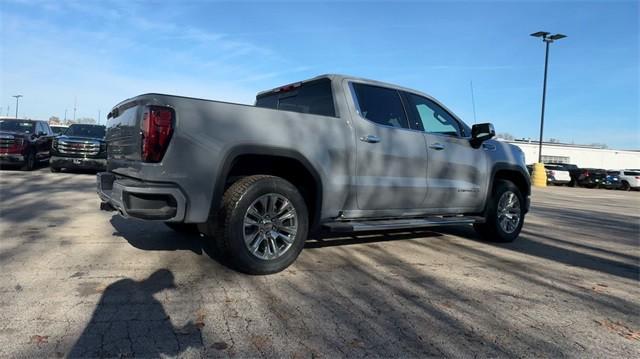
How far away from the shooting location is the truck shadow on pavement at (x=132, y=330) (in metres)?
2.79

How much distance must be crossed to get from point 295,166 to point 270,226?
2.13 feet

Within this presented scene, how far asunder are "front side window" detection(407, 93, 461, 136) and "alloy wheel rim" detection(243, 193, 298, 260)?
2.14m

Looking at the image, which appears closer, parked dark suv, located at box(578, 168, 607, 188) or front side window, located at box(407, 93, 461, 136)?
front side window, located at box(407, 93, 461, 136)

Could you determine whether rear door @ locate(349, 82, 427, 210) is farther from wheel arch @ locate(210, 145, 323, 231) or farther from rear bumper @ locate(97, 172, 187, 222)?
rear bumper @ locate(97, 172, 187, 222)

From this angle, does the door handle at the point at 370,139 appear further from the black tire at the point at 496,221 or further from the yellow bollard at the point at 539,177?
the yellow bollard at the point at 539,177

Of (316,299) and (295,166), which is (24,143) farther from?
(316,299)

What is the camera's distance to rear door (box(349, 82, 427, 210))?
5.01m

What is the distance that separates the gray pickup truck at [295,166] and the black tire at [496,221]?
31mm

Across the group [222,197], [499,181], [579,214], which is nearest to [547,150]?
[579,214]

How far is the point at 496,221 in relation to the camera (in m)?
6.53

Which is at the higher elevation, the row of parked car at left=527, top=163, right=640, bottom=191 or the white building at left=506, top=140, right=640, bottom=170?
the white building at left=506, top=140, right=640, bottom=170

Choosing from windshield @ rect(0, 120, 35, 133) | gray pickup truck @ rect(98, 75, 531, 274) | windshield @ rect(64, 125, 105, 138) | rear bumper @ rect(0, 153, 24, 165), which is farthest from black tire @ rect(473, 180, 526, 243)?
windshield @ rect(0, 120, 35, 133)

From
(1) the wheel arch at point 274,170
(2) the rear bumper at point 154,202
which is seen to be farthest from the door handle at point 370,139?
(2) the rear bumper at point 154,202

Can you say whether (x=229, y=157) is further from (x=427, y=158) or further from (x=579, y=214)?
(x=579, y=214)
